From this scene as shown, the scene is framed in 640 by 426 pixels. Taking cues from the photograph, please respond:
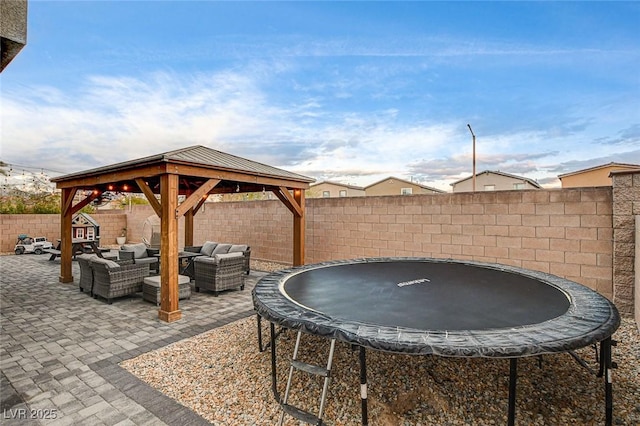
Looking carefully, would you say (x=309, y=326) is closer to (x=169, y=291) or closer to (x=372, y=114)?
(x=169, y=291)

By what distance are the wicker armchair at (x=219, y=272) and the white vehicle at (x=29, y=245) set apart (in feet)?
32.9

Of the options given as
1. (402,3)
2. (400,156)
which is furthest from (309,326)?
(400,156)

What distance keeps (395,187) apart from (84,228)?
18.0 meters

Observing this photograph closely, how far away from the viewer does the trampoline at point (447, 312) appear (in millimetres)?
1878

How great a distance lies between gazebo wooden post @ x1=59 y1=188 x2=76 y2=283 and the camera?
23.0 feet

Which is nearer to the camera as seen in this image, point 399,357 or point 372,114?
point 399,357

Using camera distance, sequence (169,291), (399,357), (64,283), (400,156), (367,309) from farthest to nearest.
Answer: (400,156) < (64,283) < (169,291) < (399,357) < (367,309)

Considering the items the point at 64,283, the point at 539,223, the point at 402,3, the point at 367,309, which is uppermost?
the point at 402,3

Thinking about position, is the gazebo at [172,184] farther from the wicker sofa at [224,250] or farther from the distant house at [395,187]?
the distant house at [395,187]

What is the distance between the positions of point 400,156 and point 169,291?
9.76 metres

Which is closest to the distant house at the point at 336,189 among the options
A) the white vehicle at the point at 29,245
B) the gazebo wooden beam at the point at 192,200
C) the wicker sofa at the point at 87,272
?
the white vehicle at the point at 29,245

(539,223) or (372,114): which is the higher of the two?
(372,114)

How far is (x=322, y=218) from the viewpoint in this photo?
8.12m

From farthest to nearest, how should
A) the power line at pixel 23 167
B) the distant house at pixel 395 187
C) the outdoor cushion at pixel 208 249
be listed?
the distant house at pixel 395 187 → the power line at pixel 23 167 → the outdoor cushion at pixel 208 249
